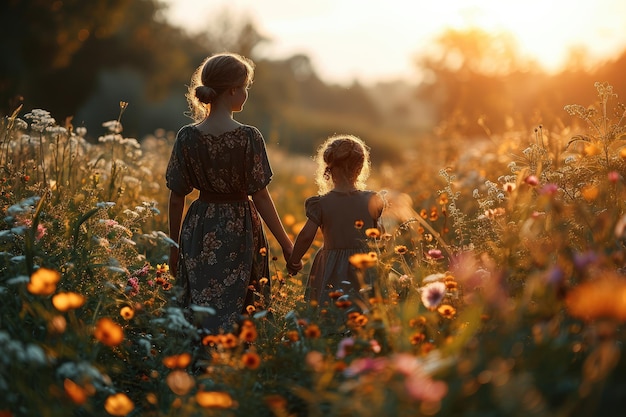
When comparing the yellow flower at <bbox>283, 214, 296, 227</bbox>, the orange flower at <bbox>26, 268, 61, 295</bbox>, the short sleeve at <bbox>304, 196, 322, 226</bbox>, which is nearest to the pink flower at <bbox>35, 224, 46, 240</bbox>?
the orange flower at <bbox>26, 268, 61, 295</bbox>

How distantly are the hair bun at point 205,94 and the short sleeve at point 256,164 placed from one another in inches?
10.7

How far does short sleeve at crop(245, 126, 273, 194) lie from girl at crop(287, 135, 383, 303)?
0.96 feet

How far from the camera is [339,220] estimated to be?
4.24 m

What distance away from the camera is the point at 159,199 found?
725cm

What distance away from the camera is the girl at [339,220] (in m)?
4.21

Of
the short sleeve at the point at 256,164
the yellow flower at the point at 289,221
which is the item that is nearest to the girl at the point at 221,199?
the short sleeve at the point at 256,164

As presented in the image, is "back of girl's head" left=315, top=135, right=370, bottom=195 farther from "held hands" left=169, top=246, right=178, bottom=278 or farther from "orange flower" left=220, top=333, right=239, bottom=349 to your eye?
"orange flower" left=220, top=333, right=239, bottom=349

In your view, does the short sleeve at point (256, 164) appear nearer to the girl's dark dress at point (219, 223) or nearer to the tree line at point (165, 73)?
the girl's dark dress at point (219, 223)

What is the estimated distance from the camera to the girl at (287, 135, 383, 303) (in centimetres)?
421

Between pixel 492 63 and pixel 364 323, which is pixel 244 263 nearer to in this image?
pixel 364 323

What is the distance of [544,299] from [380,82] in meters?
177

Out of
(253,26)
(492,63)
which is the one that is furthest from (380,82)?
(253,26)

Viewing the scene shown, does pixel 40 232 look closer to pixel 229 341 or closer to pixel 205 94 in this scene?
pixel 205 94

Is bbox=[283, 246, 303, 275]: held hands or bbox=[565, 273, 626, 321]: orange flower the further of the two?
bbox=[283, 246, 303, 275]: held hands
